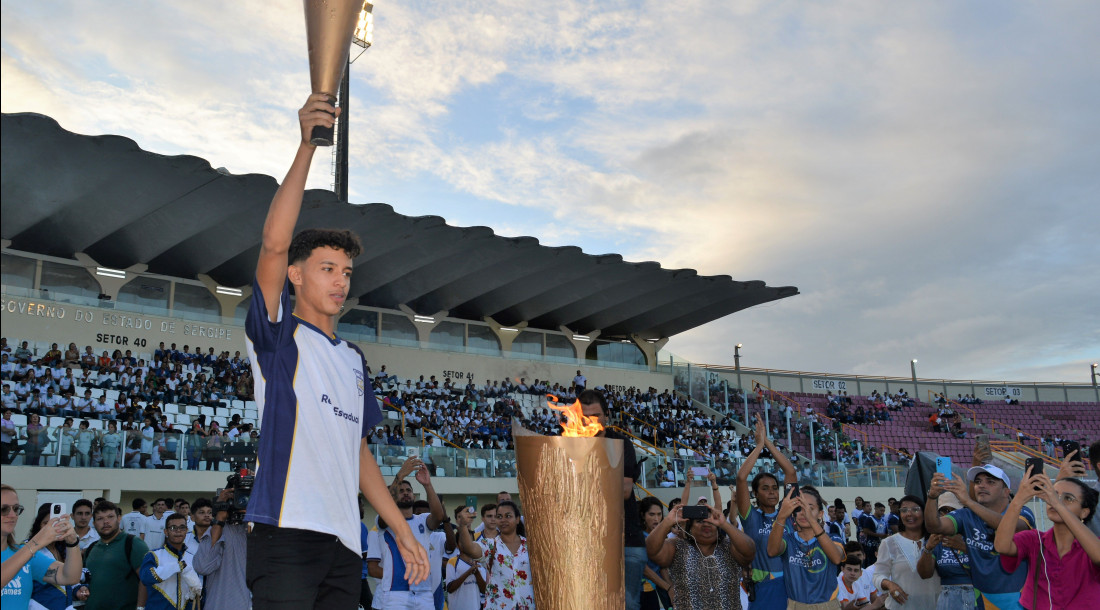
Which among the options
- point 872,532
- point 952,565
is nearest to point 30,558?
point 952,565

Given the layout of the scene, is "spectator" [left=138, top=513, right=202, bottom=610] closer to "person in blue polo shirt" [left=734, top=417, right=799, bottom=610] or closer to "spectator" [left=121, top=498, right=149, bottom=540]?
"person in blue polo shirt" [left=734, top=417, right=799, bottom=610]

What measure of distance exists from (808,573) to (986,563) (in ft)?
3.74

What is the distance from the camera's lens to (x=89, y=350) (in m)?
21.5

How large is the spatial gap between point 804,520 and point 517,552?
2398 mm

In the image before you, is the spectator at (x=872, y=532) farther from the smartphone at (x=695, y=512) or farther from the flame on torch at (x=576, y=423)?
the flame on torch at (x=576, y=423)

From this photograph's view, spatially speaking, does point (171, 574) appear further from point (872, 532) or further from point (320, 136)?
point (872, 532)

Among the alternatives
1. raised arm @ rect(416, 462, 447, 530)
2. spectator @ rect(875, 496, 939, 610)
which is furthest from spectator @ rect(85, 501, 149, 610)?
spectator @ rect(875, 496, 939, 610)

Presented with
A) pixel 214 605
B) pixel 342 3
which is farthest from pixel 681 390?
pixel 342 3

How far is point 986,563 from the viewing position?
6.07 meters

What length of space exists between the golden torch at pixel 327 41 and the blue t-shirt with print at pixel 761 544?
15.6ft

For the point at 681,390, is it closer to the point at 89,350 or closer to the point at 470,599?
the point at 89,350

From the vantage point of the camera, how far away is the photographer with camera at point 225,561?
21.6 ft

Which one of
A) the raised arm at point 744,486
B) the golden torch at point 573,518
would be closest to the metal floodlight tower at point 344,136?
the raised arm at point 744,486

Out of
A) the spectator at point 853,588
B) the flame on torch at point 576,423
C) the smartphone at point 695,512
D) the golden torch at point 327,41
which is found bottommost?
the spectator at point 853,588
